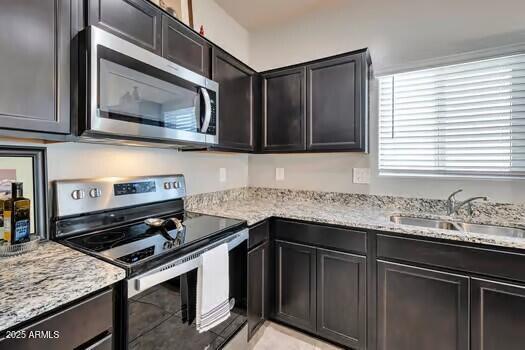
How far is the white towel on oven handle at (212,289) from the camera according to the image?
123cm

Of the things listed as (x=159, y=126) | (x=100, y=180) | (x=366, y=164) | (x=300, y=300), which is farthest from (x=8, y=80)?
(x=366, y=164)

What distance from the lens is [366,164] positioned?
2.22 m

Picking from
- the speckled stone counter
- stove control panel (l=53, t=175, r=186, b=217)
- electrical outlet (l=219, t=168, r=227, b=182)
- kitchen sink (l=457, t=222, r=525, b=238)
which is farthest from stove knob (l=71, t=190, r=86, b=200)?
kitchen sink (l=457, t=222, r=525, b=238)

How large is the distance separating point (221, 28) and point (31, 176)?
1952 millimetres

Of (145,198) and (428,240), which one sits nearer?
(428,240)

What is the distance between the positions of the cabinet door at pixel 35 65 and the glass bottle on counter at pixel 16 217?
0.36 meters

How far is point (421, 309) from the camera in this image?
58.0 inches

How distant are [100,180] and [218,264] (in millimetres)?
809

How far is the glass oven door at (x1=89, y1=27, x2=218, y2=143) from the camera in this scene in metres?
1.06

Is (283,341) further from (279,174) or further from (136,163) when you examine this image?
(136,163)

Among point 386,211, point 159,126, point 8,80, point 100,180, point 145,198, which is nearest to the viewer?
point 8,80

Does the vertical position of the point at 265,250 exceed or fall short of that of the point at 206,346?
it exceeds it

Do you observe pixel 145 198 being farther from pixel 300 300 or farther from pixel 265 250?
pixel 300 300

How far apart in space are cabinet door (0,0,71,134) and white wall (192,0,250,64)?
4.30 ft
